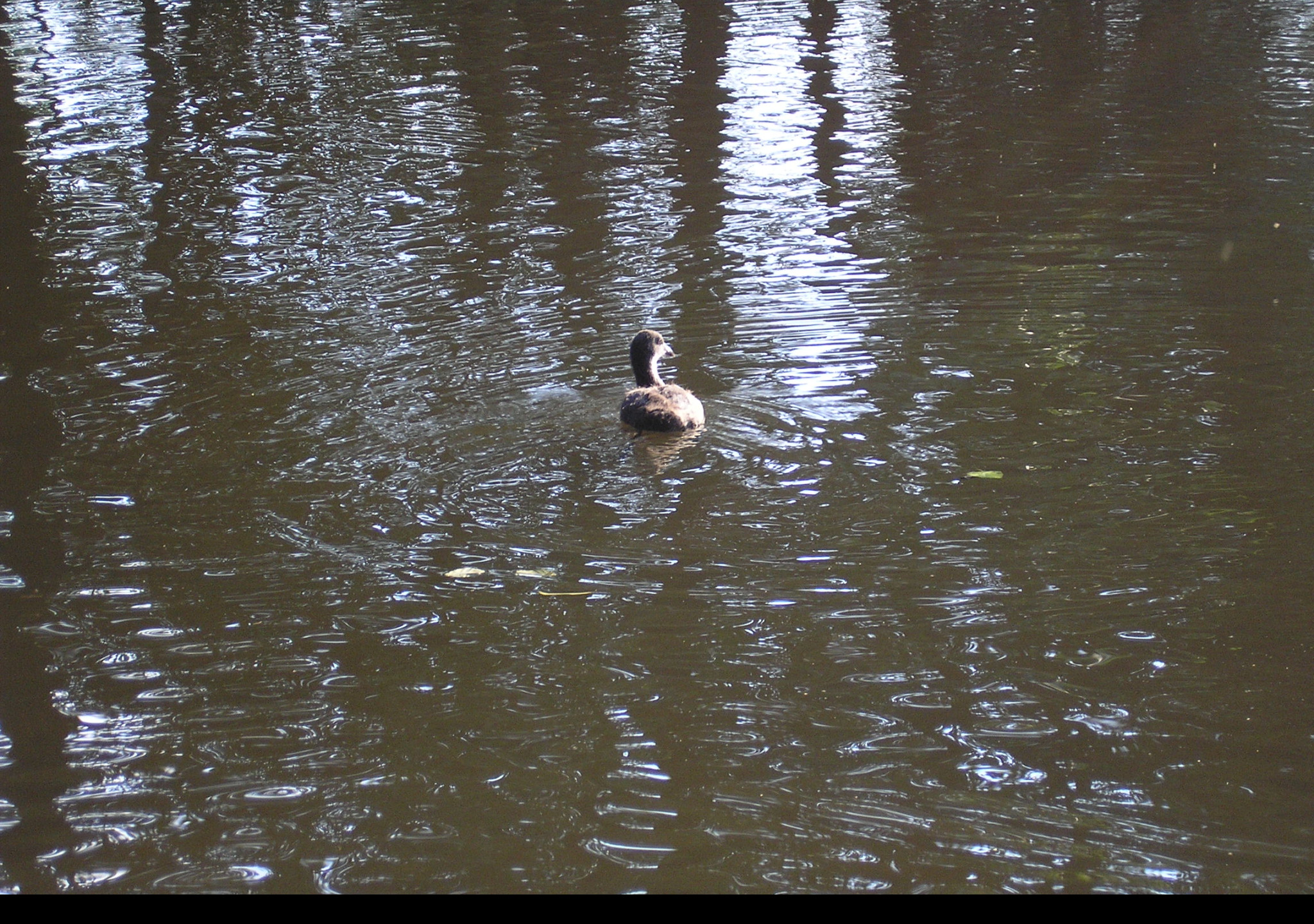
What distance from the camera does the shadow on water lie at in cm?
407

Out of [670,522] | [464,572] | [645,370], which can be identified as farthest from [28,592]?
[645,370]

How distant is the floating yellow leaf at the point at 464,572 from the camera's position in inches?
219

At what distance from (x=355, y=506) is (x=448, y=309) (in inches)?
125

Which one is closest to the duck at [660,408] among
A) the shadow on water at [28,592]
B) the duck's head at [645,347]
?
the duck's head at [645,347]

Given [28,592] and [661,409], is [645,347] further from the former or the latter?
[28,592]

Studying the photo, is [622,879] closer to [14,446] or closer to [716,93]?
[14,446]

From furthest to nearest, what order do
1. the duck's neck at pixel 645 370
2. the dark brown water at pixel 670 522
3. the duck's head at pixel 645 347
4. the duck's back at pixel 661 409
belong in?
the duck's head at pixel 645 347, the duck's neck at pixel 645 370, the duck's back at pixel 661 409, the dark brown water at pixel 670 522

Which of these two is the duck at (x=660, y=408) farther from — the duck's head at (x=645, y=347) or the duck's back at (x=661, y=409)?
the duck's head at (x=645, y=347)

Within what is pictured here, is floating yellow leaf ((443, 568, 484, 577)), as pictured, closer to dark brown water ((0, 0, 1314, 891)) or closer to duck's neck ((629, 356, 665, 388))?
dark brown water ((0, 0, 1314, 891))

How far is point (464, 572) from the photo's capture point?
→ 18.3 ft

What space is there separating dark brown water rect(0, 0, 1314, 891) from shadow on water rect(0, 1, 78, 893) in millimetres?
25

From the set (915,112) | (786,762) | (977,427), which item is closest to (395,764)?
(786,762)

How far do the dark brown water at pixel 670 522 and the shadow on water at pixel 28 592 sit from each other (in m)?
0.02

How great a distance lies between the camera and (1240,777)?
13.5 ft
